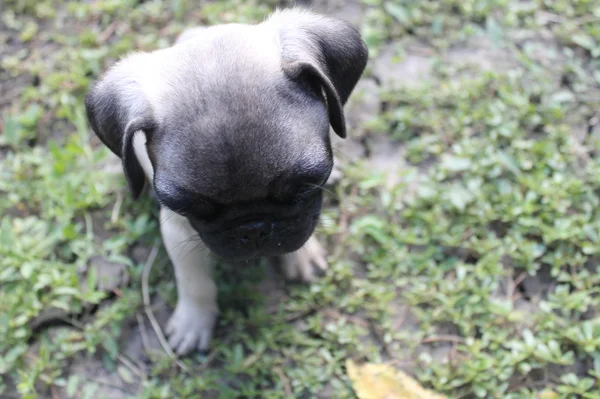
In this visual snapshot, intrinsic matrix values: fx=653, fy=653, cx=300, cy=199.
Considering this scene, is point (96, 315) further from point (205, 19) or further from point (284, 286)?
point (205, 19)

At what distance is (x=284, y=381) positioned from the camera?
13.5 ft

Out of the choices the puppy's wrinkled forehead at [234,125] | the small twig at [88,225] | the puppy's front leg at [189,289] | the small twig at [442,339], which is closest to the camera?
the puppy's wrinkled forehead at [234,125]

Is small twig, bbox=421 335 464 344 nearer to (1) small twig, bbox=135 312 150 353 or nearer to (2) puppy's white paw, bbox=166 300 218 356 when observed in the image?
(2) puppy's white paw, bbox=166 300 218 356

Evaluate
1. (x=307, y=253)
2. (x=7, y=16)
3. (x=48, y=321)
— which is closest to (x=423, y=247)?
(x=307, y=253)

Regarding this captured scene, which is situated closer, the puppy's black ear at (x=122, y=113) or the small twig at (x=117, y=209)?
the puppy's black ear at (x=122, y=113)

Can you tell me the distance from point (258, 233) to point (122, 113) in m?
0.95

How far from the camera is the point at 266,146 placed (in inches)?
120

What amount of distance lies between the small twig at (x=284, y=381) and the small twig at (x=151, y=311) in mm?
603

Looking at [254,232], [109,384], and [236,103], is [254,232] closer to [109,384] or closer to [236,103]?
[236,103]

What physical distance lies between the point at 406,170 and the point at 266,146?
2066 millimetres

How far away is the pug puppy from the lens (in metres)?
3.06

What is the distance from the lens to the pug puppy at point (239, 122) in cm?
306

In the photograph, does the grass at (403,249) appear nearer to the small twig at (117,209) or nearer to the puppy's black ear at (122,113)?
the small twig at (117,209)

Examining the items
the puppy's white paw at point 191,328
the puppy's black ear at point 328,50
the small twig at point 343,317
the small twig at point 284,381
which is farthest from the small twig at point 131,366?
the puppy's black ear at point 328,50
